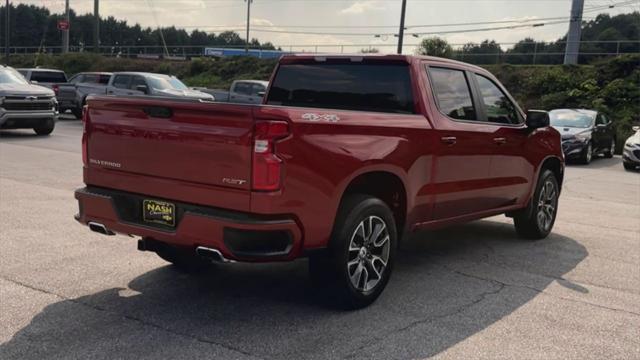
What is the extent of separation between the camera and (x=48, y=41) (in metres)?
120

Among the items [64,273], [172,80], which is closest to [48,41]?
[172,80]

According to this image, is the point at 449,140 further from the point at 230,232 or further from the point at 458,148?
the point at 230,232

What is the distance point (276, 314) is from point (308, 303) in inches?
14.0

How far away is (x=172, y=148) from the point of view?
4316 mm

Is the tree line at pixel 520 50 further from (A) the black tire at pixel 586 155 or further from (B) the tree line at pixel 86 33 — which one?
(B) the tree line at pixel 86 33

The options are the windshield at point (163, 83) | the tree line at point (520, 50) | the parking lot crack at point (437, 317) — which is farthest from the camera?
the tree line at point (520, 50)

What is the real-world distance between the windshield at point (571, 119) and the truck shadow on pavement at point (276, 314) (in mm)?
14017

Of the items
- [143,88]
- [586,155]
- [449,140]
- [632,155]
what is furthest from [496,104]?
[143,88]

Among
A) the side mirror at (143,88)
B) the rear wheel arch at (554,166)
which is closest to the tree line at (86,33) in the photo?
the side mirror at (143,88)

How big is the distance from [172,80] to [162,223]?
2019 cm

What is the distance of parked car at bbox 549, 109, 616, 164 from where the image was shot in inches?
718

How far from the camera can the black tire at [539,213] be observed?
7.34m

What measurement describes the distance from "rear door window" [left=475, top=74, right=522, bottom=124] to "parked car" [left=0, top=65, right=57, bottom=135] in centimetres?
1447

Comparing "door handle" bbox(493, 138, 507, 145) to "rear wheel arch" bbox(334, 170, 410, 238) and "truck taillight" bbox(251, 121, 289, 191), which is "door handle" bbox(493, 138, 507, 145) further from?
"truck taillight" bbox(251, 121, 289, 191)
